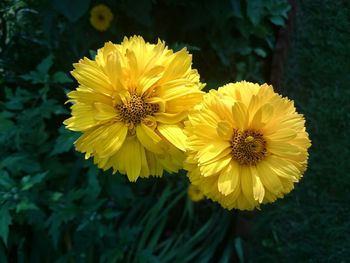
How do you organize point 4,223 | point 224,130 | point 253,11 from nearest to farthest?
point 224,130
point 4,223
point 253,11

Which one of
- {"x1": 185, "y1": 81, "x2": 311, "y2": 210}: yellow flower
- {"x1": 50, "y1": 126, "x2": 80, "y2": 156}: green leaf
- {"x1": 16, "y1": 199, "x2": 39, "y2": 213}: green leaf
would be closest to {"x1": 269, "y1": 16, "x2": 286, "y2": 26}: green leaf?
{"x1": 50, "y1": 126, "x2": 80, "y2": 156}: green leaf

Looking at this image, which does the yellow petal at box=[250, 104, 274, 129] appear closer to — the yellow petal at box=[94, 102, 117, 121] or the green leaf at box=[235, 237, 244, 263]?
the yellow petal at box=[94, 102, 117, 121]

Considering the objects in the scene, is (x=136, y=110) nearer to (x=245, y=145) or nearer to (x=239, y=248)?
(x=245, y=145)

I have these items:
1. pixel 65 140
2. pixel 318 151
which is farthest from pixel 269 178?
pixel 318 151

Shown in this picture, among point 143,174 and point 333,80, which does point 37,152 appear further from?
point 333,80

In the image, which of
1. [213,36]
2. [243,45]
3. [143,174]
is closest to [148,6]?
[213,36]

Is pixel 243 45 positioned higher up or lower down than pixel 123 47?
higher up

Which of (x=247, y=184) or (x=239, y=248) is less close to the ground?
(x=239, y=248)
